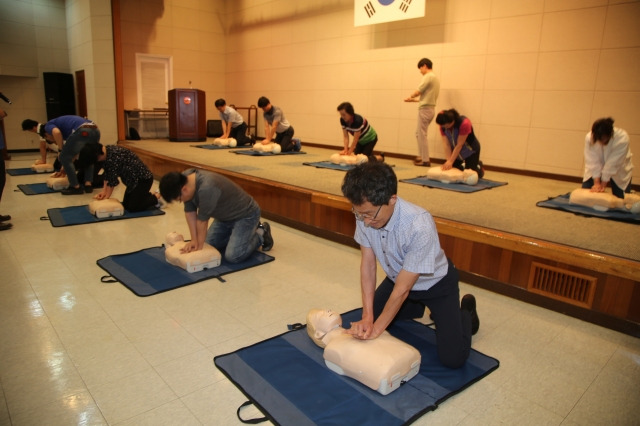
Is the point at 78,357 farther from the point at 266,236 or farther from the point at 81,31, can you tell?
the point at 81,31

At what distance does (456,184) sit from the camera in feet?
14.4

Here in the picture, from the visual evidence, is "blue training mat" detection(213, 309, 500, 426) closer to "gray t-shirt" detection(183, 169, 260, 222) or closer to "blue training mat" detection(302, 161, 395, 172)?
"gray t-shirt" detection(183, 169, 260, 222)

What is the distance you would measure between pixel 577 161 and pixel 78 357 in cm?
536

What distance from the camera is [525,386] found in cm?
179

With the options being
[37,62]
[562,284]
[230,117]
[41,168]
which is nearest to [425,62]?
[230,117]

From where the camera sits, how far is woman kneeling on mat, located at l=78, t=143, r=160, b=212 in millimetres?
4133

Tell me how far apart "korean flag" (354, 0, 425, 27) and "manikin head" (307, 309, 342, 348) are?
16.4 ft

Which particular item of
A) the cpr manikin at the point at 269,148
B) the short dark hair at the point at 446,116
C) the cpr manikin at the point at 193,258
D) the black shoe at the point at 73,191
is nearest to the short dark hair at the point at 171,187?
the cpr manikin at the point at 193,258

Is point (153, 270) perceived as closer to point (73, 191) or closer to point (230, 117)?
point (73, 191)

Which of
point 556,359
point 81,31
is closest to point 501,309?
point 556,359

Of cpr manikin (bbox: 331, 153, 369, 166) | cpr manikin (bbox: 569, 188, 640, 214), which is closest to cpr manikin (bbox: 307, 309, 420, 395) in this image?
cpr manikin (bbox: 569, 188, 640, 214)

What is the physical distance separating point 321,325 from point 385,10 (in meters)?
5.51

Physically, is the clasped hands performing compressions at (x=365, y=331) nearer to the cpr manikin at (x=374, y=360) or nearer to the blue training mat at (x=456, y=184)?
the cpr manikin at (x=374, y=360)

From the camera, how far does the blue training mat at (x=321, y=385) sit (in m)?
1.57
